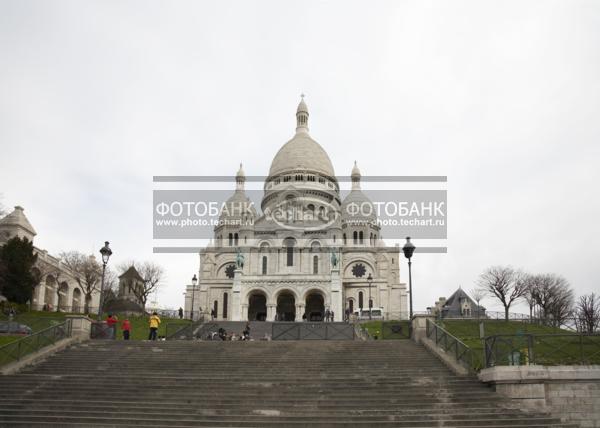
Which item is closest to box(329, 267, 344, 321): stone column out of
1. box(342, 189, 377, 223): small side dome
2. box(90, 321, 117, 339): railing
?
box(342, 189, 377, 223): small side dome

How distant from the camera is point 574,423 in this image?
1642cm

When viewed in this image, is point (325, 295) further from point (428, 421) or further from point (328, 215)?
point (428, 421)

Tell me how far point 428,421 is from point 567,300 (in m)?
60.4

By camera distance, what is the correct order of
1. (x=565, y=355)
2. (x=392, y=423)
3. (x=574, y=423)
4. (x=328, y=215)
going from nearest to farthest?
1. (x=392, y=423)
2. (x=574, y=423)
3. (x=565, y=355)
4. (x=328, y=215)

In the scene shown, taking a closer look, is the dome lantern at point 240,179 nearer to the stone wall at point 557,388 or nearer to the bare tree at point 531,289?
the bare tree at point 531,289

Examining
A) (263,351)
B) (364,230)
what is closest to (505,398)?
(263,351)

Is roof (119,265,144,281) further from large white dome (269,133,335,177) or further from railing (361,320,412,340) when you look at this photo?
railing (361,320,412,340)

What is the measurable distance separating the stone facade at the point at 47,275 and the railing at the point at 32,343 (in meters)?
31.4

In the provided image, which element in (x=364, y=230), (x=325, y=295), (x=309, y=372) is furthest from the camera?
(x=364, y=230)

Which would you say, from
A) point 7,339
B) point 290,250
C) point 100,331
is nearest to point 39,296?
point 290,250

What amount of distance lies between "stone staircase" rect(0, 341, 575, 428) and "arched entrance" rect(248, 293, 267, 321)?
3910 centimetres

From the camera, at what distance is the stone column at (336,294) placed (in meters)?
56.4

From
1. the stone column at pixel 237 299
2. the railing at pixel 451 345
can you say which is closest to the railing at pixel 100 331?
the railing at pixel 451 345

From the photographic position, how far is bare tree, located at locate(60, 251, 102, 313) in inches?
2613
